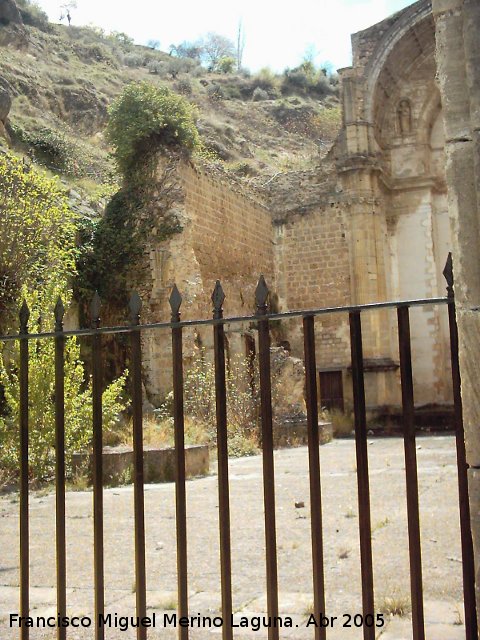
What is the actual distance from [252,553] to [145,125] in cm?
1137

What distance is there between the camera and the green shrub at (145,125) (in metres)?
15.1

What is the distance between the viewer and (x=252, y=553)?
548 centimetres

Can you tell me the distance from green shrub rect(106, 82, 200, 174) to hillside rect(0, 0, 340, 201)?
296 centimetres

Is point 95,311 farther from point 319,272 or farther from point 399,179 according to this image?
point 399,179

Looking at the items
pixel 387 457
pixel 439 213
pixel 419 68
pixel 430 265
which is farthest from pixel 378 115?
pixel 387 457

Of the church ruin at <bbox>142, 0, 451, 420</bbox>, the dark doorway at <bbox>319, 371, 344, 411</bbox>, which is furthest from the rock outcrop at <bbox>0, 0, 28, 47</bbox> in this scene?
the dark doorway at <bbox>319, 371, 344, 411</bbox>

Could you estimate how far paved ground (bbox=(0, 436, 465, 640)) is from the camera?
3992 millimetres

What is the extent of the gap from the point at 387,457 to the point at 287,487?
134 inches

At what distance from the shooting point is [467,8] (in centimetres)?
224

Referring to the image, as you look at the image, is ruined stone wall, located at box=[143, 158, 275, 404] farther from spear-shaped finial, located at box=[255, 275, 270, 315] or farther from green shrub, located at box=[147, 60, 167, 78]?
green shrub, located at box=[147, 60, 167, 78]

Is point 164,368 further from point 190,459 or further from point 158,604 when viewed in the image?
point 158,604

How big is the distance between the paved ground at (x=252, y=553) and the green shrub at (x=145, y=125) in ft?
27.6

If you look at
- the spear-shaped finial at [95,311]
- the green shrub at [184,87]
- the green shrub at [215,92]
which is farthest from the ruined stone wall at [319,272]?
the green shrub at [215,92]

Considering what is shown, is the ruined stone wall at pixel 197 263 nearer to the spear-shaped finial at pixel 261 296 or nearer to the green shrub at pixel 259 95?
the spear-shaped finial at pixel 261 296
